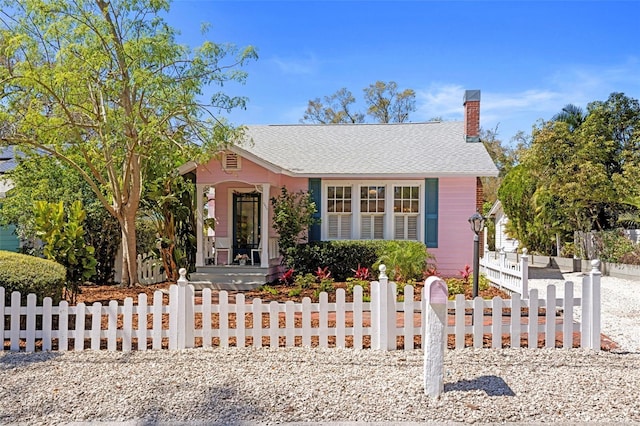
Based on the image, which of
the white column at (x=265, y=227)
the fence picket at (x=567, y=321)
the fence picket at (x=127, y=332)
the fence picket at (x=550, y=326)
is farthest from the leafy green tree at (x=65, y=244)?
the fence picket at (x=567, y=321)

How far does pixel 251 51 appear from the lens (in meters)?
9.56

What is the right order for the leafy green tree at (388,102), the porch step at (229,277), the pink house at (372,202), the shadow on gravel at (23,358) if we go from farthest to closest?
the leafy green tree at (388,102)
the pink house at (372,202)
the porch step at (229,277)
the shadow on gravel at (23,358)

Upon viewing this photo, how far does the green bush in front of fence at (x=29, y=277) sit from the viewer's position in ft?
19.2

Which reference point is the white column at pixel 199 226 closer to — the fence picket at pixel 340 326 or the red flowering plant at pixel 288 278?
the red flowering plant at pixel 288 278

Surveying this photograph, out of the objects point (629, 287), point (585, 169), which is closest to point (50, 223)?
point (629, 287)

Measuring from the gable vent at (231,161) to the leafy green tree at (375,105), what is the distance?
26585mm

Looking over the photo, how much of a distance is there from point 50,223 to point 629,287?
46.7 feet

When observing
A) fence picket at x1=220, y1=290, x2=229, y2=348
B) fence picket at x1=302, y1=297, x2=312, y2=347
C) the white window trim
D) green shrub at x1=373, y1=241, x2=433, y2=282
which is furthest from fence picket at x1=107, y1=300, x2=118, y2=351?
the white window trim

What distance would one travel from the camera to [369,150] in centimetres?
1448

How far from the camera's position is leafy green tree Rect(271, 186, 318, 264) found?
11938 mm

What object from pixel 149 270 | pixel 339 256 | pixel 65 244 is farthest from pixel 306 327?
pixel 149 270

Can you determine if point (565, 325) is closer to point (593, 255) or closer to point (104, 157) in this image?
point (104, 157)

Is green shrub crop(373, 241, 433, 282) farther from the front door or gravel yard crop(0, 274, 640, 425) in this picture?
gravel yard crop(0, 274, 640, 425)

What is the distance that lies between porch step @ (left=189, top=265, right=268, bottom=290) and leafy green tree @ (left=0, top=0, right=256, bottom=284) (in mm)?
1733
